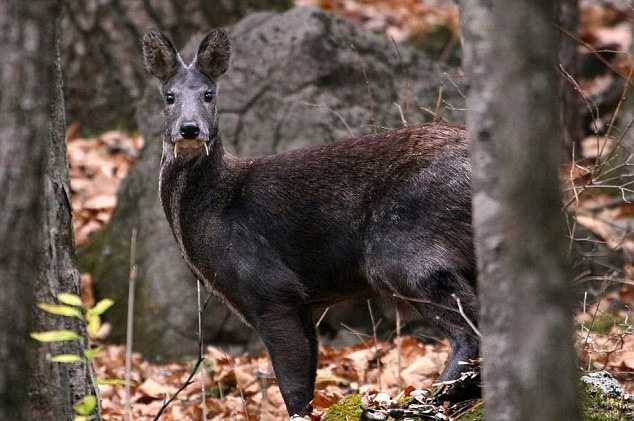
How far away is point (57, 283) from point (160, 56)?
3049 mm

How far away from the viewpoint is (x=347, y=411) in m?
4.65

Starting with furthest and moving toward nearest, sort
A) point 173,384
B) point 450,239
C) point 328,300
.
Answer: point 173,384 → point 328,300 → point 450,239

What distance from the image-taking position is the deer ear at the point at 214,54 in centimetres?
708

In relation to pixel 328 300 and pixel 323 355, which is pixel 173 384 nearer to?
pixel 323 355

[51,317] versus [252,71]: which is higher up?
[252,71]

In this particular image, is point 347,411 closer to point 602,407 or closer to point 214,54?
point 602,407

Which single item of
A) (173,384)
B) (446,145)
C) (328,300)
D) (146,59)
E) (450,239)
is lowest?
(173,384)

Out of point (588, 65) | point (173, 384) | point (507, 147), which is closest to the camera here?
point (507, 147)

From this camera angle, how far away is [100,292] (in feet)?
31.0

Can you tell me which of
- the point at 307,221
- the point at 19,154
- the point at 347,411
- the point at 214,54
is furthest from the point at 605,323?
the point at 19,154

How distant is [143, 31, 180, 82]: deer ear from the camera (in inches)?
275

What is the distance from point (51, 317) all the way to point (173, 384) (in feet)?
12.3

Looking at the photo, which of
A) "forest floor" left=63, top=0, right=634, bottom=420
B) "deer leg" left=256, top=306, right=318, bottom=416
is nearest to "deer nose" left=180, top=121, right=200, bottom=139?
"deer leg" left=256, top=306, right=318, bottom=416

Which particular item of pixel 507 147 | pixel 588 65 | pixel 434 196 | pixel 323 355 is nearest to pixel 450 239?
pixel 434 196
